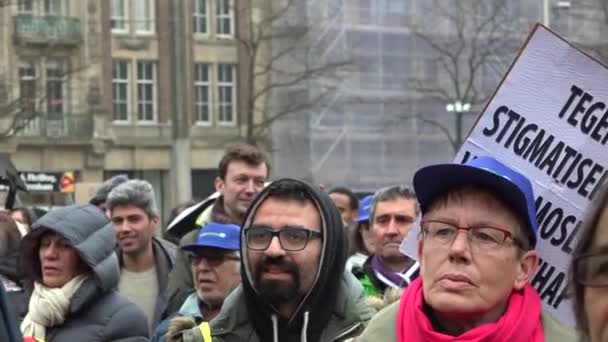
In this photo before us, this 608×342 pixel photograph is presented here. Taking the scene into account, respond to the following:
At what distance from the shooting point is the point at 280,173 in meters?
43.1

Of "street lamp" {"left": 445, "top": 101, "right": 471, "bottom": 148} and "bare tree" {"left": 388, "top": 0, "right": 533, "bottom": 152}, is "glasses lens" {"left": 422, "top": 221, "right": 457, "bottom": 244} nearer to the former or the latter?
"bare tree" {"left": 388, "top": 0, "right": 533, "bottom": 152}

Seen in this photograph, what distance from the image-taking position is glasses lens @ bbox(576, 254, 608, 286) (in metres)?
2.13

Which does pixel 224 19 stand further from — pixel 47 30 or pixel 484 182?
pixel 484 182

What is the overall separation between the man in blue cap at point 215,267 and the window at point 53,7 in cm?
3924

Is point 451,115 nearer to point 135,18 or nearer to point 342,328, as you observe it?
point 135,18

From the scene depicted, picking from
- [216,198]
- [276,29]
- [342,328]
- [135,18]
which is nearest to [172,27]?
[135,18]

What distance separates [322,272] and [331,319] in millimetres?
166

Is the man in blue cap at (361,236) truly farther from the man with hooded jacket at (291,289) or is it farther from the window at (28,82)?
the window at (28,82)

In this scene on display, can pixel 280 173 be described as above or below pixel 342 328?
below

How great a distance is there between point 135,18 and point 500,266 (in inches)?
1689

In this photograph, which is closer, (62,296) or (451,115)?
(62,296)

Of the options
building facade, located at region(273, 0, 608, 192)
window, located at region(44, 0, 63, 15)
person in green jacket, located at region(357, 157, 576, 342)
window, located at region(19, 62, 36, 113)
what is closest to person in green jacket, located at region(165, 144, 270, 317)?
person in green jacket, located at region(357, 157, 576, 342)

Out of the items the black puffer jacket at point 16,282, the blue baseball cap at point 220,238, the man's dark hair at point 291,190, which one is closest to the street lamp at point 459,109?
the black puffer jacket at point 16,282

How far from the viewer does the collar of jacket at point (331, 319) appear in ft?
14.6
